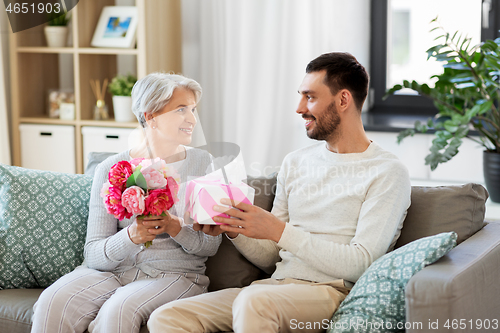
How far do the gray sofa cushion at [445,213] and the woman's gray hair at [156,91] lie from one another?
786mm

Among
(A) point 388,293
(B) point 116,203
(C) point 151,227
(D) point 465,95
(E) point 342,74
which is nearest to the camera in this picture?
(A) point 388,293

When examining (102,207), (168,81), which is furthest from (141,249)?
(168,81)

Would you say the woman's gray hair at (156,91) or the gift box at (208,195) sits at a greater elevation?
the woman's gray hair at (156,91)

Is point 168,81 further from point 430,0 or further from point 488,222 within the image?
point 430,0

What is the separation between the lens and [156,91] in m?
1.71

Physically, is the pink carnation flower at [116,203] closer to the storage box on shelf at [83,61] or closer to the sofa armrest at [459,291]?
the sofa armrest at [459,291]

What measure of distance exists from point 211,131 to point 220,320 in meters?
2.00

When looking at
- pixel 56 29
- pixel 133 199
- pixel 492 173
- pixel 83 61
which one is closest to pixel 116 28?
pixel 83 61

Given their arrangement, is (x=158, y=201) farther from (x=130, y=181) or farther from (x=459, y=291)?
(x=459, y=291)

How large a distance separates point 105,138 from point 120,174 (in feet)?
5.94

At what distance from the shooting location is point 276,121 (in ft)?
10.8

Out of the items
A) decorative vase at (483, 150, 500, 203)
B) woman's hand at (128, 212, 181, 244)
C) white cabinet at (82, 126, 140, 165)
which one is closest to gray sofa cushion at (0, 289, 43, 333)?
woman's hand at (128, 212, 181, 244)

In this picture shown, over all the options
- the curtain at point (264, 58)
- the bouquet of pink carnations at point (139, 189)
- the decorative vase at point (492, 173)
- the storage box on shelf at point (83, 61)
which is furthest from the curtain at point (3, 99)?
the decorative vase at point (492, 173)

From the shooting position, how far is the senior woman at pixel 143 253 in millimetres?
1641
